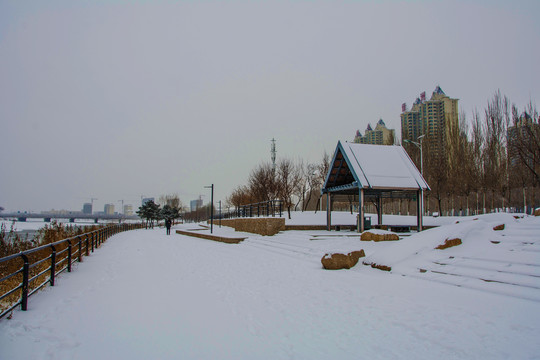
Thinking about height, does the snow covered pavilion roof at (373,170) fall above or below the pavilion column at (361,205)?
above

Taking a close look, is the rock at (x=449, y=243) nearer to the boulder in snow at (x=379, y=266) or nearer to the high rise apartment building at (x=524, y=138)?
the boulder in snow at (x=379, y=266)

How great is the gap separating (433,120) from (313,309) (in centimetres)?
4816

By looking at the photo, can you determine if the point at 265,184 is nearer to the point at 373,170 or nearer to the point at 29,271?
the point at 373,170

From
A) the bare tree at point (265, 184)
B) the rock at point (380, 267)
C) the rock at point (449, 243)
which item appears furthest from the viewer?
the bare tree at point (265, 184)

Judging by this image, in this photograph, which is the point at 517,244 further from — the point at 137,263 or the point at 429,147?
the point at 429,147

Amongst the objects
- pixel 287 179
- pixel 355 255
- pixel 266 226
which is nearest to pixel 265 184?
pixel 287 179

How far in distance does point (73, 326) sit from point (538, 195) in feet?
125

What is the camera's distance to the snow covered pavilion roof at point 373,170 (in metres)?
18.2

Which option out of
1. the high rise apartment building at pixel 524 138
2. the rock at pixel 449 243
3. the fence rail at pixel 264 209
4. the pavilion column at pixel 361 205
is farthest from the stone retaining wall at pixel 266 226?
the high rise apartment building at pixel 524 138

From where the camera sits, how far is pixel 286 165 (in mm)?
41781

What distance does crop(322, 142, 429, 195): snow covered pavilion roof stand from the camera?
1816cm

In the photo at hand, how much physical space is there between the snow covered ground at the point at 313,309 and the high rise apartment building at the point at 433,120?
32.7 meters

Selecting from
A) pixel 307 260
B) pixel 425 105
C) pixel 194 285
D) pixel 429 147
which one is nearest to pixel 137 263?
pixel 194 285

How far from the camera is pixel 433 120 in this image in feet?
159
